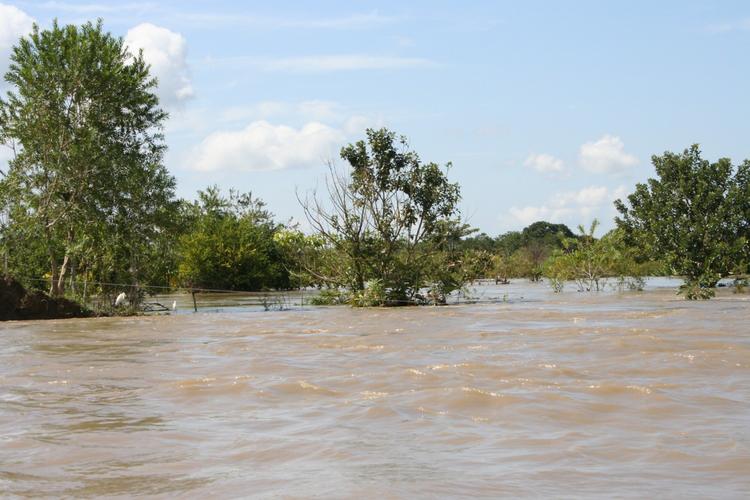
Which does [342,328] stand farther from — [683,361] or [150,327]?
[683,361]

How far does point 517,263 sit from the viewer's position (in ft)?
202

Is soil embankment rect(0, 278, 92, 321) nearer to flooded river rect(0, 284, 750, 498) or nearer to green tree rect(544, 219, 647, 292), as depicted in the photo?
flooded river rect(0, 284, 750, 498)

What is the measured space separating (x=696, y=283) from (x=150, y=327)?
18.6 m

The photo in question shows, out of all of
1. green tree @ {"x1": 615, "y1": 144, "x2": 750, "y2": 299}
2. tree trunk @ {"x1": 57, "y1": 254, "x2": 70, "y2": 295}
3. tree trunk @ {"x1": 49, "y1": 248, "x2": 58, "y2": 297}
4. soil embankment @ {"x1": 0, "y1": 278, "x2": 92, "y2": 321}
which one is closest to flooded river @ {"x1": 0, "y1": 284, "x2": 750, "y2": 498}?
soil embankment @ {"x1": 0, "y1": 278, "x2": 92, "y2": 321}

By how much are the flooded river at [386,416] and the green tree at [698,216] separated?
17.9 meters

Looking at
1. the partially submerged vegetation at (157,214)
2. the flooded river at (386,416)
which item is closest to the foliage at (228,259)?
the partially submerged vegetation at (157,214)

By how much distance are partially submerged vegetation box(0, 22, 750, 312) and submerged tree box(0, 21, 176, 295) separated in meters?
0.04

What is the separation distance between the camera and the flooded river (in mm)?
5379

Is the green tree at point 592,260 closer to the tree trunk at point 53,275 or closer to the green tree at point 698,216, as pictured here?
the green tree at point 698,216

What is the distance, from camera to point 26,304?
2289cm

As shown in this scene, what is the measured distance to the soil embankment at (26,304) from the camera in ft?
74.3

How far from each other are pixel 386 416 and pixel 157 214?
2011cm

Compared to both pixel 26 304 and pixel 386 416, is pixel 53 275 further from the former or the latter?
pixel 386 416

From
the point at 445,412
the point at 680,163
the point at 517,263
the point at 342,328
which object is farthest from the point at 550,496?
the point at 517,263
